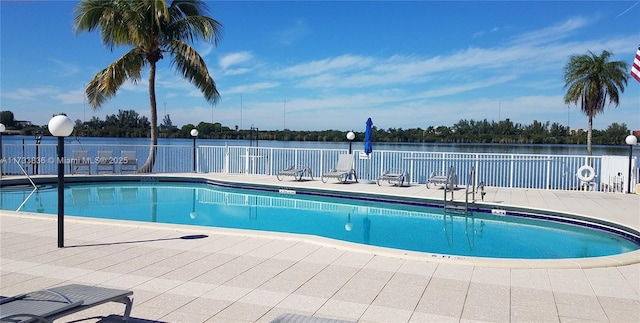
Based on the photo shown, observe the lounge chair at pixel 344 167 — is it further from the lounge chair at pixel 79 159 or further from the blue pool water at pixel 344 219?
the lounge chair at pixel 79 159

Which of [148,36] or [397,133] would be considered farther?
[397,133]

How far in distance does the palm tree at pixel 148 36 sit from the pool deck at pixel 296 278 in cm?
905

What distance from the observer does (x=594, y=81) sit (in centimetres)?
1525

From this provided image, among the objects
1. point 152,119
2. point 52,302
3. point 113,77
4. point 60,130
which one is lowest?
Answer: point 52,302

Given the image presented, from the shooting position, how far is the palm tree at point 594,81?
49.4ft

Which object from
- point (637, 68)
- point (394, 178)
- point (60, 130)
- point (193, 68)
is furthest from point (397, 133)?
point (60, 130)

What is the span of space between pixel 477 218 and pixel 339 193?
336cm

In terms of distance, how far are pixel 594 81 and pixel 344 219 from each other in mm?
12009

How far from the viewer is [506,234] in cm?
713

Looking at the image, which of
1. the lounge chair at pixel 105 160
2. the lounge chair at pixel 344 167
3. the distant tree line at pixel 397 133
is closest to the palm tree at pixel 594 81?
the lounge chair at pixel 344 167

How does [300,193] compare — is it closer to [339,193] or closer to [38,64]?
[339,193]

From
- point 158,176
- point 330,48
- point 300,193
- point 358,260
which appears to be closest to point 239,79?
point 330,48

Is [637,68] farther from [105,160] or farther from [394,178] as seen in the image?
[105,160]

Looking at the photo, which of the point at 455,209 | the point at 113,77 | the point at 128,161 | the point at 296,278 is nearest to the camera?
the point at 296,278
